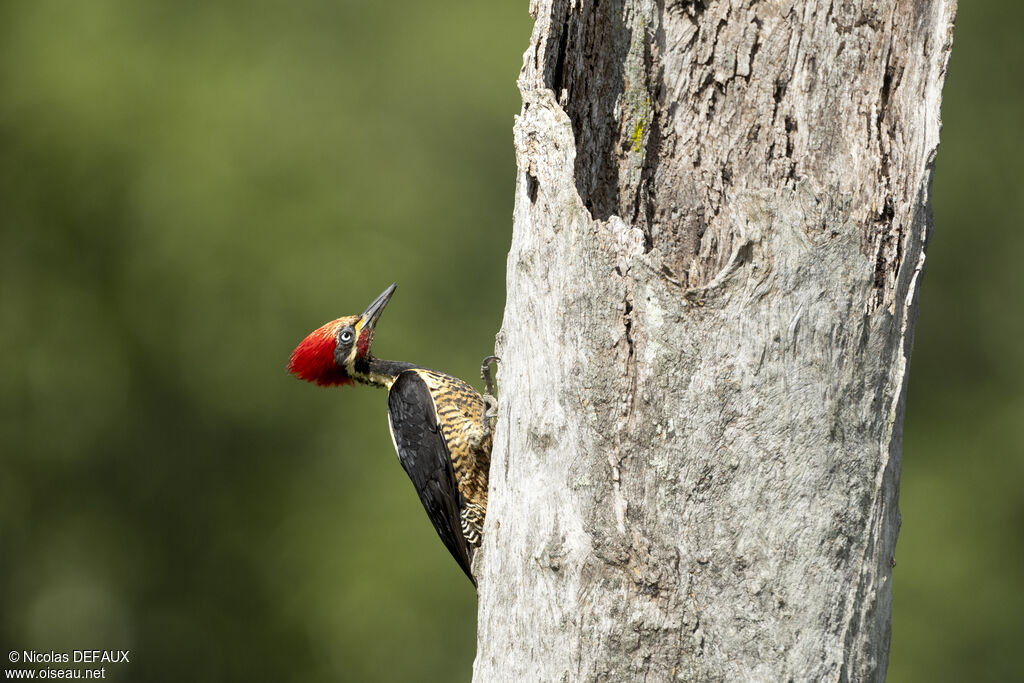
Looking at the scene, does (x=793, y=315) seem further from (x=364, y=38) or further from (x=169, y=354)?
(x=364, y=38)

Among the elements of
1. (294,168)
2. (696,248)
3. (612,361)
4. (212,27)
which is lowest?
(612,361)

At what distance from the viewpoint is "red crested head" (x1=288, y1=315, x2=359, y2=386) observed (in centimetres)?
477

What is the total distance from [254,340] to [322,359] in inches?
237

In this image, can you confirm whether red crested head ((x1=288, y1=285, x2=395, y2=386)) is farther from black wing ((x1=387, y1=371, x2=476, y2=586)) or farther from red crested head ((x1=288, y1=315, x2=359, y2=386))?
black wing ((x1=387, y1=371, x2=476, y2=586))

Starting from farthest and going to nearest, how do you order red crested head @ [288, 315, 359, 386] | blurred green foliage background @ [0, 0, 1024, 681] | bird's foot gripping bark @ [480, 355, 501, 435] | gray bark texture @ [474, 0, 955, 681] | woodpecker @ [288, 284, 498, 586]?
blurred green foliage background @ [0, 0, 1024, 681], red crested head @ [288, 315, 359, 386], woodpecker @ [288, 284, 498, 586], bird's foot gripping bark @ [480, 355, 501, 435], gray bark texture @ [474, 0, 955, 681]

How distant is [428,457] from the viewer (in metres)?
4.53

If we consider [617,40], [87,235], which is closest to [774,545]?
[617,40]

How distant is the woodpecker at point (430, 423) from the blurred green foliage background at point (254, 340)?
5.66 m

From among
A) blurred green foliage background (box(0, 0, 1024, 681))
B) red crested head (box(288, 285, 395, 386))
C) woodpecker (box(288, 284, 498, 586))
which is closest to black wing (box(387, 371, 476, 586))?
woodpecker (box(288, 284, 498, 586))

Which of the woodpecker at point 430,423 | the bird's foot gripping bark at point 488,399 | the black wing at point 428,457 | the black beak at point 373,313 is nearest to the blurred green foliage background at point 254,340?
the black beak at point 373,313

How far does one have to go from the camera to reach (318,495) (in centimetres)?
1106

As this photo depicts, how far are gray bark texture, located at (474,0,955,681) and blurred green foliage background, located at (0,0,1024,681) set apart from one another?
810cm

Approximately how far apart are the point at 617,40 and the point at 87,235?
919 cm

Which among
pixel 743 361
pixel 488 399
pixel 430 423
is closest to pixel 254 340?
pixel 430 423
